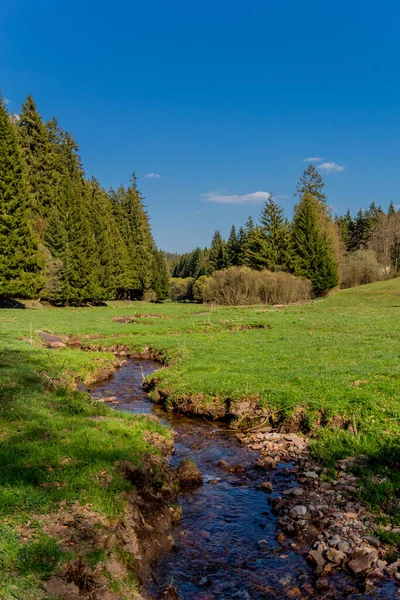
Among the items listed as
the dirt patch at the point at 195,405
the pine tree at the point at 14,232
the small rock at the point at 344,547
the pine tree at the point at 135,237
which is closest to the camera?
the small rock at the point at 344,547

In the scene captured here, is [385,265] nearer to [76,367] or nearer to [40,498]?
[76,367]

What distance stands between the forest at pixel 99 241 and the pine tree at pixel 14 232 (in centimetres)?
10

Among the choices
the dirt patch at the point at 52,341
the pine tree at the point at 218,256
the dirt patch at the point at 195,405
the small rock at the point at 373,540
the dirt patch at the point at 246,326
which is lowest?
the small rock at the point at 373,540

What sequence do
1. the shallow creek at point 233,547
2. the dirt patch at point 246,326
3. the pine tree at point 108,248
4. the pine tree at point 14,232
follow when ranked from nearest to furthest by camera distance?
the shallow creek at point 233,547 → the dirt patch at point 246,326 → the pine tree at point 14,232 → the pine tree at point 108,248

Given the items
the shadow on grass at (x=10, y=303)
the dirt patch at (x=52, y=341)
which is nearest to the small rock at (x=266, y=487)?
the dirt patch at (x=52, y=341)

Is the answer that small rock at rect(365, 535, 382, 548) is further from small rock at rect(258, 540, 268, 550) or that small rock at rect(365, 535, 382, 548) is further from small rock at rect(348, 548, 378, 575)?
small rock at rect(258, 540, 268, 550)

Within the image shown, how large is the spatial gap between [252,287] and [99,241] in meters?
26.3

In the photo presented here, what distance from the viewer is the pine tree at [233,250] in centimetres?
9124

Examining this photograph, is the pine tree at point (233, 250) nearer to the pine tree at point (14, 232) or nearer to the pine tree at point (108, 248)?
the pine tree at point (108, 248)

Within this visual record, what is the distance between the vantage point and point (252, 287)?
49.5 m

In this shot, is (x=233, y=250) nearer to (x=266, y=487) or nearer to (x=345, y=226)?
(x=345, y=226)

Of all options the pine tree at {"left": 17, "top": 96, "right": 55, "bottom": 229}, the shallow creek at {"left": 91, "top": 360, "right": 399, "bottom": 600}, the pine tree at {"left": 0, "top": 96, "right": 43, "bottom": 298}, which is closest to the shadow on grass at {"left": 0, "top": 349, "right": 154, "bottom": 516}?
the shallow creek at {"left": 91, "top": 360, "right": 399, "bottom": 600}

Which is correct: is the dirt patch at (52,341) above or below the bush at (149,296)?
below

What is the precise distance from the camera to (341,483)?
693cm
